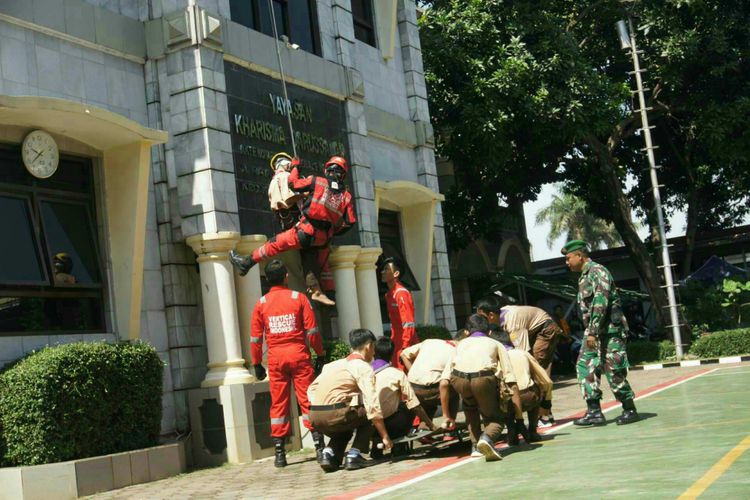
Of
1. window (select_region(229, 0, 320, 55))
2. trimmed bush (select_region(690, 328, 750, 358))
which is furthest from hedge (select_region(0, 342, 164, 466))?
trimmed bush (select_region(690, 328, 750, 358))

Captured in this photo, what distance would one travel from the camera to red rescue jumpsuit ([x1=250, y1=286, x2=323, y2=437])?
34.2 ft

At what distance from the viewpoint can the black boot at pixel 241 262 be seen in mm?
11641

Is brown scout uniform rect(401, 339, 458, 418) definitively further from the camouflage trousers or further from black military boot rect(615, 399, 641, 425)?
black military boot rect(615, 399, 641, 425)

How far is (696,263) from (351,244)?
24.9m

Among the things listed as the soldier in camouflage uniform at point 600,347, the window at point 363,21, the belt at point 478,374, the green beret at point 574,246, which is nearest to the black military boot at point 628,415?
the soldier in camouflage uniform at point 600,347

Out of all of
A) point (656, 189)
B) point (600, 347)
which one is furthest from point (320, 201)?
point (656, 189)

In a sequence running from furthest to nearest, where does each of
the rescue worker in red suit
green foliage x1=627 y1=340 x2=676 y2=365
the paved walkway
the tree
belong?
1. green foliage x1=627 y1=340 x2=676 y2=365
2. the tree
3. the rescue worker in red suit
4. the paved walkway

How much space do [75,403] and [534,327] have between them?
5.37m

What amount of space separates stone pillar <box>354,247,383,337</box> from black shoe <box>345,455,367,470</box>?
19.2ft

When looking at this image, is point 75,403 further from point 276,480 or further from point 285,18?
point 285,18

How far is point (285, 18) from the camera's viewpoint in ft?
47.9

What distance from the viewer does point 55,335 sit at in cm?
1045

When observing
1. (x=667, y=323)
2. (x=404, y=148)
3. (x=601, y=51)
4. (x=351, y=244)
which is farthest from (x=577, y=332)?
(x=351, y=244)

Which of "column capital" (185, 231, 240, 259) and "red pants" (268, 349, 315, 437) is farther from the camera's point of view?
"column capital" (185, 231, 240, 259)
